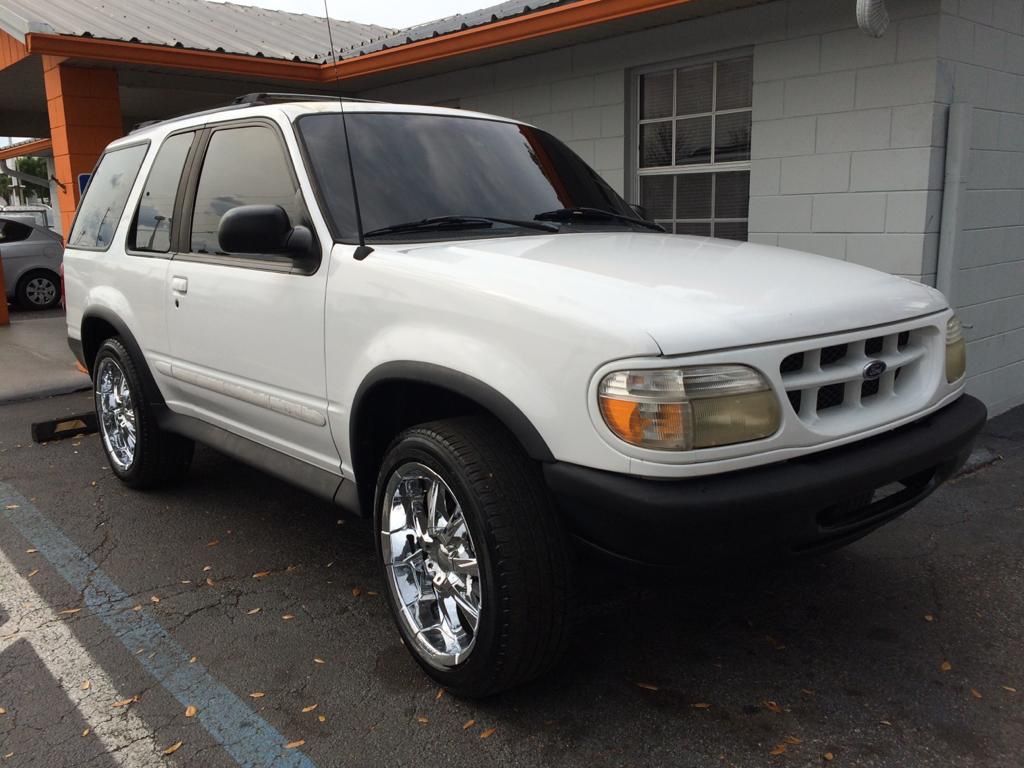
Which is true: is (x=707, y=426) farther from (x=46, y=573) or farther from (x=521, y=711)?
(x=46, y=573)

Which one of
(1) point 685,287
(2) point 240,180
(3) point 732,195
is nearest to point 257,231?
(2) point 240,180

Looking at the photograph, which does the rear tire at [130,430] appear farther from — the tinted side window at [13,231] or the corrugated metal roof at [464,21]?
the tinted side window at [13,231]

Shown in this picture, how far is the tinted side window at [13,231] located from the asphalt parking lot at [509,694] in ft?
39.0

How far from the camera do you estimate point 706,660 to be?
321 centimetres

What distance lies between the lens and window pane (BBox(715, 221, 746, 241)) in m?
6.82

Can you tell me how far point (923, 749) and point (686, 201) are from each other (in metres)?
5.15

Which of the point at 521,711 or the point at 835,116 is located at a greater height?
the point at 835,116

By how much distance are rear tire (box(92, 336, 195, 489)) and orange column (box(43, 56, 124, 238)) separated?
412 centimetres

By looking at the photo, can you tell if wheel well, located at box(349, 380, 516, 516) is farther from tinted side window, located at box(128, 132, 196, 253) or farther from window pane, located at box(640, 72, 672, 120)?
window pane, located at box(640, 72, 672, 120)

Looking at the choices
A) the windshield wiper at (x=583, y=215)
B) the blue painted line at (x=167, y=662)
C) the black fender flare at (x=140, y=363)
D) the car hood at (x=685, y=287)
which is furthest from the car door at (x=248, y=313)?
the windshield wiper at (x=583, y=215)

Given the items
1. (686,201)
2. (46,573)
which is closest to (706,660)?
(46,573)

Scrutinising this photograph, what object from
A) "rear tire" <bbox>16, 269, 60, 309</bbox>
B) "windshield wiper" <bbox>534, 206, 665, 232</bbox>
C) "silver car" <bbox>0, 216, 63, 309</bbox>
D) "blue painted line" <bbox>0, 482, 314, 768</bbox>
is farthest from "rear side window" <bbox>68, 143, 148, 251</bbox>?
"rear tire" <bbox>16, 269, 60, 309</bbox>

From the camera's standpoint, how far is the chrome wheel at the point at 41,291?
14.7 m

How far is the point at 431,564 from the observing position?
3.07 meters
